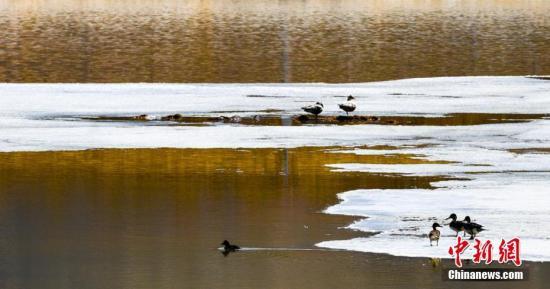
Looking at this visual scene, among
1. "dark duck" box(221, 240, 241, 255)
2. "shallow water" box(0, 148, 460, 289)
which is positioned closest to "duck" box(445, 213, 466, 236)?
"shallow water" box(0, 148, 460, 289)

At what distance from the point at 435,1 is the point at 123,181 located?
8851cm

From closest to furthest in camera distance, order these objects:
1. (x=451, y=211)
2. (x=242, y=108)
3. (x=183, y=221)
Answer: (x=183, y=221)
(x=451, y=211)
(x=242, y=108)

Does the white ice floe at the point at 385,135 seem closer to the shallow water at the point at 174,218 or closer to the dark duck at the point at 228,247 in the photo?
the shallow water at the point at 174,218

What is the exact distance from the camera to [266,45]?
46688mm

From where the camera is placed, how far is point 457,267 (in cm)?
1139

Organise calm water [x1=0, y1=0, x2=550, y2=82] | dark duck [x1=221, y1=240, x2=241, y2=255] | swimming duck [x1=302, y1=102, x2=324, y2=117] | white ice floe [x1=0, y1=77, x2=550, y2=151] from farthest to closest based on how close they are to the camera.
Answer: calm water [x1=0, y1=0, x2=550, y2=82]
swimming duck [x1=302, y1=102, x2=324, y2=117]
white ice floe [x1=0, y1=77, x2=550, y2=151]
dark duck [x1=221, y1=240, x2=241, y2=255]

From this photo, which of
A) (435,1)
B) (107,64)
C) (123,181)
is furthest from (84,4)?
(123,181)

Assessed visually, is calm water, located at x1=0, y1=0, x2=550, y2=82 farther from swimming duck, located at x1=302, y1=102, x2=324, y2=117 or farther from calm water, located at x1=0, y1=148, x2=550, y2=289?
calm water, located at x1=0, y1=148, x2=550, y2=289

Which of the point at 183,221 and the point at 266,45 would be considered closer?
the point at 183,221

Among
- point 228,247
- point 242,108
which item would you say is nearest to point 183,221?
point 228,247

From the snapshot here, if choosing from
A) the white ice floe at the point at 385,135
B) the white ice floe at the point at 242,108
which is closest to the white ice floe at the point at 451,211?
the white ice floe at the point at 385,135

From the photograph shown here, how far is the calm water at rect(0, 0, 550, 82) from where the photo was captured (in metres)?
35.7

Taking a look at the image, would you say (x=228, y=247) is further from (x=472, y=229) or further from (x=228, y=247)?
(x=472, y=229)

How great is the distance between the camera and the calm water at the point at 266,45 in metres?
35.7
